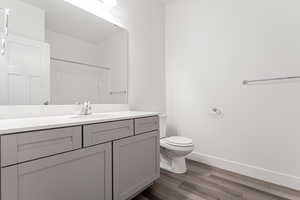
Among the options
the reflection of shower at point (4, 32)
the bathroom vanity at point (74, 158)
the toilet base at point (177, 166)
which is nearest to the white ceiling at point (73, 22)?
the reflection of shower at point (4, 32)

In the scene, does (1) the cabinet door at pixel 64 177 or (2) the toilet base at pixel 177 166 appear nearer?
(1) the cabinet door at pixel 64 177

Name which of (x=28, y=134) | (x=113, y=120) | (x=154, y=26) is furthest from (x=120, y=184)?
(x=154, y=26)

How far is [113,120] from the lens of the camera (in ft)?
3.61

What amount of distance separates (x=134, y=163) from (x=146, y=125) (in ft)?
1.14

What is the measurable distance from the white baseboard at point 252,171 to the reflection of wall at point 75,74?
1591mm

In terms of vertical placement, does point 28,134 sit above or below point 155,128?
above

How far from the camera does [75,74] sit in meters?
1.45

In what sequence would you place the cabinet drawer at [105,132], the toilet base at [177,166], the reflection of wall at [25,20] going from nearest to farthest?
the cabinet drawer at [105,132] → the reflection of wall at [25,20] → the toilet base at [177,166]

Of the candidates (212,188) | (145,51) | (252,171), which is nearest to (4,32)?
(145,51)

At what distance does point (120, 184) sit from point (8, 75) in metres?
1.13

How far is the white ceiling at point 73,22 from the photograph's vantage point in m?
1.28

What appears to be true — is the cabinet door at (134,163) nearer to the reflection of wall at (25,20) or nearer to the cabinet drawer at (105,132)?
the cabinet drawer at (105,132)

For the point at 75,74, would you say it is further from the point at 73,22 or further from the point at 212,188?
the point at 212,188

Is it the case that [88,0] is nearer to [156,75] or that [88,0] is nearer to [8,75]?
[8,75]
